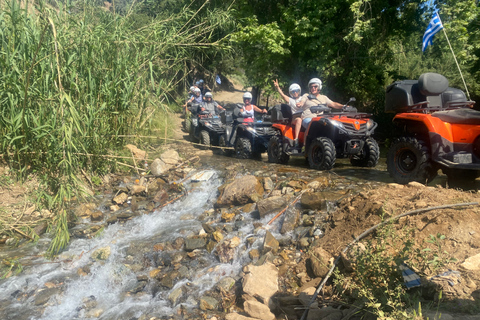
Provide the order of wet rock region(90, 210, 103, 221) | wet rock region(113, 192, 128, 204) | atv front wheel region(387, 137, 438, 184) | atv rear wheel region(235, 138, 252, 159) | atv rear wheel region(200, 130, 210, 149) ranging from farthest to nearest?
atv rear wheel region(200, 130, 210, 149) → atv rear wheel region(235, 138, 252, 159) → wet rock region(113, 192, 128, 204) → wet rock region(90, 210, 103, 221) → atv front wheel region(387, 137, 438, 184)

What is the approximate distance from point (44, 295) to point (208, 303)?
5.78ft

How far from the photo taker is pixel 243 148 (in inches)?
348

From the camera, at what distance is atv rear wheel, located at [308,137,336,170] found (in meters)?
6.70

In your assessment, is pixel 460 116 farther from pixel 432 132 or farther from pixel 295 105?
pixel 295 105

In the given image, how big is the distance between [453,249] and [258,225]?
2383 mm

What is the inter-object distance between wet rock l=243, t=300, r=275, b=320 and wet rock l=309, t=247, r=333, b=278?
2.08 feet

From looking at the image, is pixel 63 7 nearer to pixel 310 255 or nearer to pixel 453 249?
pixel 310 255

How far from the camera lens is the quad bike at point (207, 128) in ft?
35.0

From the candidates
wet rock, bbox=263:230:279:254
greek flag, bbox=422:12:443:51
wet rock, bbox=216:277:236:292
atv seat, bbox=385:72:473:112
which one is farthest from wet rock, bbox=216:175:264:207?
greek flag, bbox=422:12:443:51

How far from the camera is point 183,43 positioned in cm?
652

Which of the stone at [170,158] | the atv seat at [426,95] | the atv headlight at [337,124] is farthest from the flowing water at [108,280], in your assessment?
the atv seat at [426,95]

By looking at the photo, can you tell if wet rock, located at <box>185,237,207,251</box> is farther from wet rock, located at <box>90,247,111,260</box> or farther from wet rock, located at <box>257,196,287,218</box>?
wet rock, located at <box>90,247,111,260</box>

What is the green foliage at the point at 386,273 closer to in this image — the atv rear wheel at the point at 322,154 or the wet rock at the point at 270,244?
the wet rock at the point at 270,244

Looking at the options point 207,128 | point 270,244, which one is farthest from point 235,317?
point 207,128
